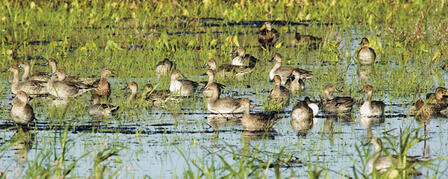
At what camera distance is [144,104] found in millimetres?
13516

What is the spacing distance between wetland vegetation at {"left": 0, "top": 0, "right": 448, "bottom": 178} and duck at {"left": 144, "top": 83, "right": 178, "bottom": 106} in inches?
6.2

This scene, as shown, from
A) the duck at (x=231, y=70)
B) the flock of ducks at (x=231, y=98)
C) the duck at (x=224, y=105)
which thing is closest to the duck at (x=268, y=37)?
the flock of ducks at (x=231, y=98)

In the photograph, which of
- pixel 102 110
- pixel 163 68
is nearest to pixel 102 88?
pixel 163 68

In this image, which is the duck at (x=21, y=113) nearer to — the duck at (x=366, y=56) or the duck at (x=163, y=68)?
the duck at (x=163, y=68)

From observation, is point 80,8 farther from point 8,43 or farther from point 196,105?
point 196,105

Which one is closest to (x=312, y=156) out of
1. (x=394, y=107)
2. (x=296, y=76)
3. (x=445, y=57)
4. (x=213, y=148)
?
(x=213, y=148)

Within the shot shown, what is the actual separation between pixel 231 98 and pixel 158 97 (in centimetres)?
131

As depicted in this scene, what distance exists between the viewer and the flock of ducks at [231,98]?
38.3 feet

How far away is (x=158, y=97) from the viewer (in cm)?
1384

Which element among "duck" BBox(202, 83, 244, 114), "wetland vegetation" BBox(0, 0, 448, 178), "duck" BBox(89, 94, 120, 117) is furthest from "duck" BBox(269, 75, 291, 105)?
"duck" BBox(89, 94, 120, 117)

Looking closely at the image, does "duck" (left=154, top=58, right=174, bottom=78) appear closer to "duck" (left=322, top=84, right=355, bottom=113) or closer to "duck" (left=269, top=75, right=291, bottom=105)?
"duck" (left=269, top=75, right=291, bottom=105)

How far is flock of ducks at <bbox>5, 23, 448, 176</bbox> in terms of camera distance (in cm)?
1166

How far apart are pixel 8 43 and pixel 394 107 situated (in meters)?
10.1

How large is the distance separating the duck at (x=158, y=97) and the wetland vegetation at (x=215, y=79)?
158 mm
